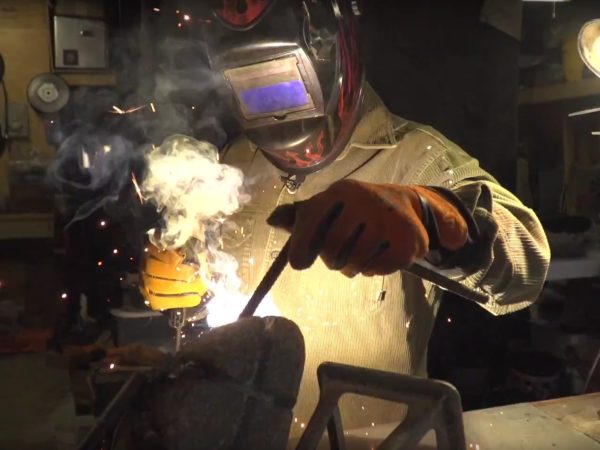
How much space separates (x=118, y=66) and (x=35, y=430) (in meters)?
1.50

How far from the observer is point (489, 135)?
2.13m

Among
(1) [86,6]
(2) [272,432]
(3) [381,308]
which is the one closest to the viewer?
(2) [272,432]

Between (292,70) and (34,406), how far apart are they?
83.6 inches

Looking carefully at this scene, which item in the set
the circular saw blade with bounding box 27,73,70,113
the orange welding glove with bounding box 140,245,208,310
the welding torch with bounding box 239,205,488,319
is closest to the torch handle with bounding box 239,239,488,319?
the welding torch with bounding box 239,205,488,319

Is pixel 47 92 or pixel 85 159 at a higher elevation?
pixel 47 92

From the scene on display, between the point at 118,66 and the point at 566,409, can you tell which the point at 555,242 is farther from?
the point at 118,66

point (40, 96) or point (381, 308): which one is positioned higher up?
point (40, 96)

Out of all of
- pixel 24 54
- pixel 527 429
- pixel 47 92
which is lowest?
pixel 527 429

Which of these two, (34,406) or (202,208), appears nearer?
(202,208)

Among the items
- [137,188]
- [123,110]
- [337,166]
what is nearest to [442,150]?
[337,166]

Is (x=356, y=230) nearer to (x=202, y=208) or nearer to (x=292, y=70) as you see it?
(x=292, y=70)

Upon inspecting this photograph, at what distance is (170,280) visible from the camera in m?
1.54

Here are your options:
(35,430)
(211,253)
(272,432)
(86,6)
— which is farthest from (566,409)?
(35,430)

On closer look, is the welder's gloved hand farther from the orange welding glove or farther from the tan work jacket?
the orange welding glove
